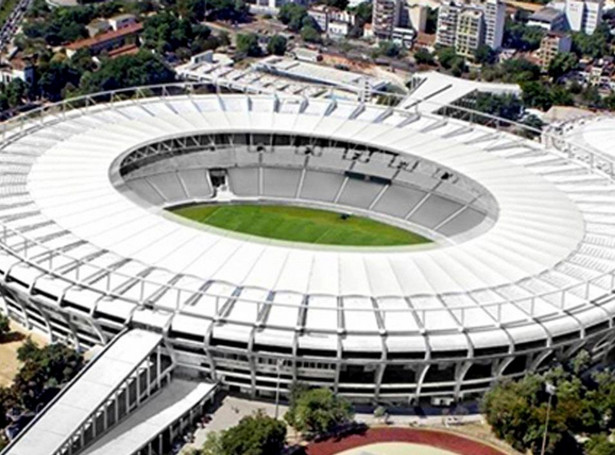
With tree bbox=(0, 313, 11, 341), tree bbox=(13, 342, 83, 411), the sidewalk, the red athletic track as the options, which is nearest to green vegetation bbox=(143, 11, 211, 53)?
tree bbox=(0, 313, 11, 341)

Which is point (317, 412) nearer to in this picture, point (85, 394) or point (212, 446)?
point (212, 446)

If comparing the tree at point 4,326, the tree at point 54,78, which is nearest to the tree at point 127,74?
the tree at point 54,78

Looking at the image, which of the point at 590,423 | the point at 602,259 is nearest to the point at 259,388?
the point at 590,423

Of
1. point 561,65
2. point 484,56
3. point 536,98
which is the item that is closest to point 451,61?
point 484,56

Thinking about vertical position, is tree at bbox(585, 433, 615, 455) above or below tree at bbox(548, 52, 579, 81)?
above

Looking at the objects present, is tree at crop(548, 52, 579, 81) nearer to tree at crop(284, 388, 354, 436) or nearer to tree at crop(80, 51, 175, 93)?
tree at crop(80, 51, 175, 93)

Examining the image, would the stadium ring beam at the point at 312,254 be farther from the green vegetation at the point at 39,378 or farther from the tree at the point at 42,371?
the green vegetation at the point at 39,378
